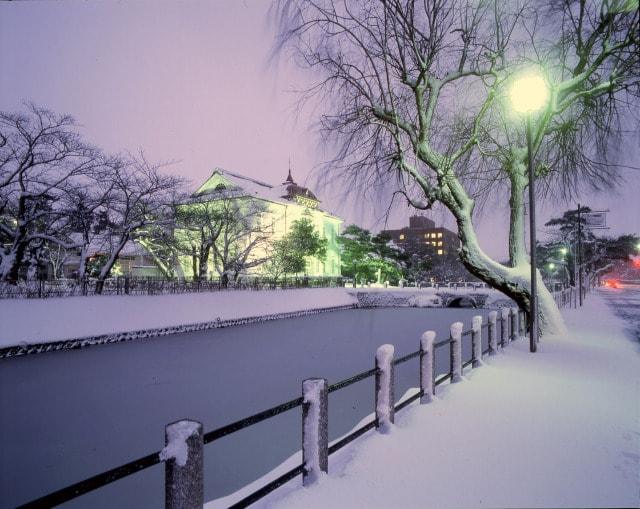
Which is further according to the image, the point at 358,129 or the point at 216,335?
the point at 216,335

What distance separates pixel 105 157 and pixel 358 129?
1635 centimetres

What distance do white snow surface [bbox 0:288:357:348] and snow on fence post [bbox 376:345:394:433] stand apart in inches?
651

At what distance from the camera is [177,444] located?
249 centimetres

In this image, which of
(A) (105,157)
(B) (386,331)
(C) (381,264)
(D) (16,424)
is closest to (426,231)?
(C) (381,264)

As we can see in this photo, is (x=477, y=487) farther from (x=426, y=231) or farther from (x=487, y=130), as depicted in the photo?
(x=426, y=231)

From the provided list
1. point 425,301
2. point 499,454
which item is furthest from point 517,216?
point 425,301

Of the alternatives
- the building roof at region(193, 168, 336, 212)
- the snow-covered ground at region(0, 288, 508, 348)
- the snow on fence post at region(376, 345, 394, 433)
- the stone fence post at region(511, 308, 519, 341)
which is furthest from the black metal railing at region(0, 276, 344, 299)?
the stone fence post at region(511, 308, 519, 341)

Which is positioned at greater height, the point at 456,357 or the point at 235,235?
the point at 235,235

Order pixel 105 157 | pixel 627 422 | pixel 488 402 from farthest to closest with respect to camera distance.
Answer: pixel 105 157, pixel 488 402, pixel 627 422

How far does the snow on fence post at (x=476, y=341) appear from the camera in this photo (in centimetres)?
846

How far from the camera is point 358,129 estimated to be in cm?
1288

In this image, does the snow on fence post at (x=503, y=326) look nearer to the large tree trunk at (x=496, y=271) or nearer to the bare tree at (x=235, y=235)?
the large tree trunk at (x=496, y=271)

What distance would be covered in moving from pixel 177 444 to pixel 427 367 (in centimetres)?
463

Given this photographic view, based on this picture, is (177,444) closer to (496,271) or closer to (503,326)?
(503,326)
